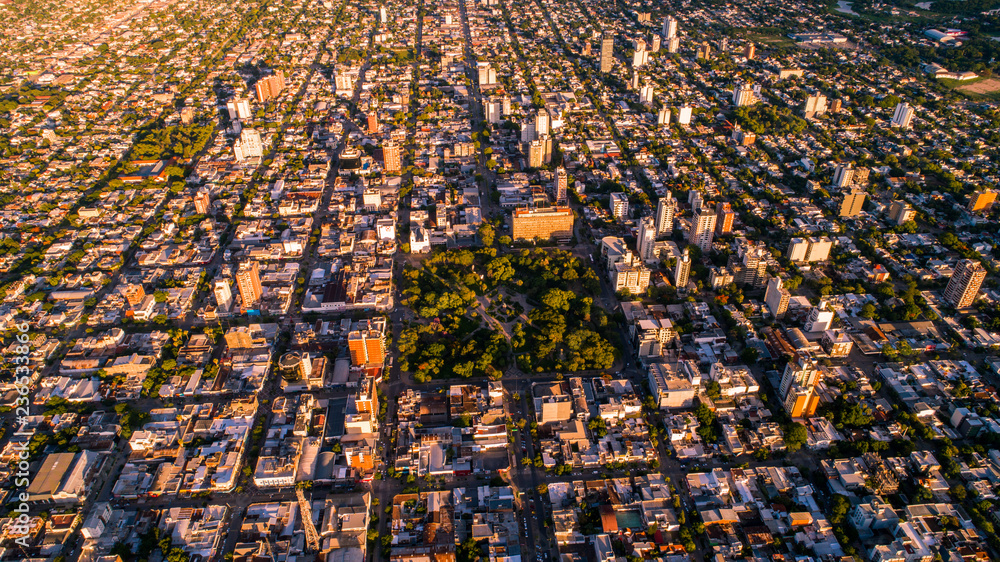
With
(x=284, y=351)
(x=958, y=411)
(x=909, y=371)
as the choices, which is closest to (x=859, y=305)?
(x=909, y=371)

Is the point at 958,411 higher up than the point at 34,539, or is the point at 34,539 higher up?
the point at 958,411

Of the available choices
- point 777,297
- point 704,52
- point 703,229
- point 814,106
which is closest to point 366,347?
point 777,297

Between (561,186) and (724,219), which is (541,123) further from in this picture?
(724,219)

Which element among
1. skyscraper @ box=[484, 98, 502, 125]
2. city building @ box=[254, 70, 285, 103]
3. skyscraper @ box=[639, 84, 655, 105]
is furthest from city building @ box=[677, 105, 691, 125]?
city building @ box=[254, 70, 285, 103]

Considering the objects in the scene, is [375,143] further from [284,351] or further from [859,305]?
[859,305]

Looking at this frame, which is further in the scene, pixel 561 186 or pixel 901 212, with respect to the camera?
pixel 561 186

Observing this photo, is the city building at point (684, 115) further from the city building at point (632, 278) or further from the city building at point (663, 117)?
the city building at point (632, 278)
